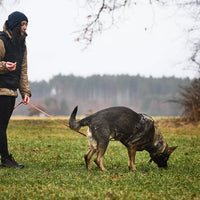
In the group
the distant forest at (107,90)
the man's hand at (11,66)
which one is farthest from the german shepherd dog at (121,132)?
the distant forest at (107,90)

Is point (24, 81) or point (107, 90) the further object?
point (107, 90)

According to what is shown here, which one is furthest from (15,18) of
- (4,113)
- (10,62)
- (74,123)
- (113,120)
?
(113,120)

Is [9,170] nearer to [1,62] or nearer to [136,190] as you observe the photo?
[1,62]

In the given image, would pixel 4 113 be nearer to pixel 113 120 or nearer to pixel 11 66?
pixel 11 66

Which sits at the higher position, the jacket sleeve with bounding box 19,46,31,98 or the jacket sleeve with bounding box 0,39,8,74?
the jacket sleeve with bounding box 0,39,8,74

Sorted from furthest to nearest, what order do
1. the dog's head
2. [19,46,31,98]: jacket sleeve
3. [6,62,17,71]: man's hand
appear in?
[19,46,31,98]: jacket sleeve < the dog's head < [6,62,17,71]: man's hand

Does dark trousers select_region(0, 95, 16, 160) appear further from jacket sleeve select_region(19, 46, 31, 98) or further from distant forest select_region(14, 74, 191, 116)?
distant forest select_region(14, 74, 191, 116)

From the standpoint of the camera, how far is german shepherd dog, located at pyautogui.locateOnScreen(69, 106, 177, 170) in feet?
17.8

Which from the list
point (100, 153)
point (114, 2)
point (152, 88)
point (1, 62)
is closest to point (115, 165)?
point (100, 153)

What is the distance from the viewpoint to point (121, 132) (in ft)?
18.5

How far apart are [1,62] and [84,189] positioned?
110 inches

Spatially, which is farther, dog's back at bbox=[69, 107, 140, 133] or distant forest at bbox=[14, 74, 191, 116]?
distant forest at bbox=[14, 74, 191, 116]

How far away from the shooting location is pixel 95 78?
205 feet

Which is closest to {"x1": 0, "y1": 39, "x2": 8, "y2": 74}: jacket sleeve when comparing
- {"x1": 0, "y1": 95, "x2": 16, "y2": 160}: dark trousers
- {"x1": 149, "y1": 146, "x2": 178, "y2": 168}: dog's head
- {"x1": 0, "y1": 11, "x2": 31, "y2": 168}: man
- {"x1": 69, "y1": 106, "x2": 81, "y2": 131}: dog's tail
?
{"x1": 0, "y1": 11, "x2": 31, "y2": 168}: man
